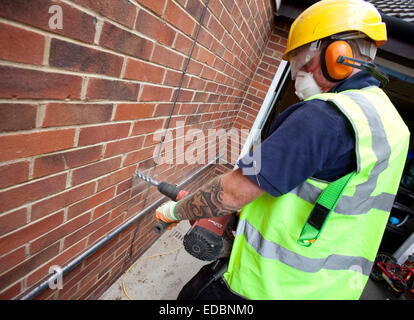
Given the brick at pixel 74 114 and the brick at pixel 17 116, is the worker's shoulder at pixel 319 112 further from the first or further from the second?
the brick at pixel 17 116

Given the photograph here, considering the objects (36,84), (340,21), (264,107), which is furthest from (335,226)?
(264,107)

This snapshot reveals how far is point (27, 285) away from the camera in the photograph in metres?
1.00

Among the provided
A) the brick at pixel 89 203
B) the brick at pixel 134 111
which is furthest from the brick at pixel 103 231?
the brick at pixel 134 111

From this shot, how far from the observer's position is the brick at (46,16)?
1.71 feet

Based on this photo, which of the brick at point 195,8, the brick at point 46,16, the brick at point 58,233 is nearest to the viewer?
the brick at point 46,16

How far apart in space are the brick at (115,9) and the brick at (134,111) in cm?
37

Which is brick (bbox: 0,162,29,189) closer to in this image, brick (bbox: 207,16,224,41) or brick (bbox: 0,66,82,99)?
brick (bbox: 0,66,82,99)

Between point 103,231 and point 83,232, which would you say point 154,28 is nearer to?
point 83,232

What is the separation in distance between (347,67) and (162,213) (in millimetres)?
1407

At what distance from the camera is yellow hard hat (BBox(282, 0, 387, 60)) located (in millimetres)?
1080

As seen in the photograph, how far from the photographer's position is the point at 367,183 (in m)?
0.89

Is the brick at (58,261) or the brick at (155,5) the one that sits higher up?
the brick at (155,5)

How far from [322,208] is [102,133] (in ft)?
3.55
